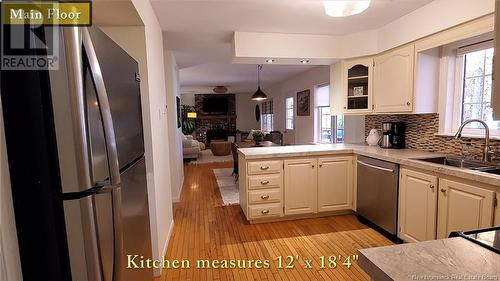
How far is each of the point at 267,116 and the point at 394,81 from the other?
7047mm

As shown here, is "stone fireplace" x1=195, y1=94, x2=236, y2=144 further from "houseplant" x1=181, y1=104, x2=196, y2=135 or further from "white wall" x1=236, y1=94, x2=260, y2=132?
"houseplant" x1=181, y1=104, x2=196, y2=135

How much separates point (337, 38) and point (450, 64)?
123cm

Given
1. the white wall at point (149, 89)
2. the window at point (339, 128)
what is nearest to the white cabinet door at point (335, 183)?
the window at point (339, 128)

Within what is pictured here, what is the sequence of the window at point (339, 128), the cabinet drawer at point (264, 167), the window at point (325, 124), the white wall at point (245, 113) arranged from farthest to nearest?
the white wall at point (245, 113) < the window at point (325, 124) < the window at point (339, 128) < the cabinet drawer at point (264, 167)

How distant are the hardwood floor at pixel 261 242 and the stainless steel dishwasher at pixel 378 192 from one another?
0.17 m

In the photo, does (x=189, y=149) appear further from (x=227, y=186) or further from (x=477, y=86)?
(x=477, y=86)

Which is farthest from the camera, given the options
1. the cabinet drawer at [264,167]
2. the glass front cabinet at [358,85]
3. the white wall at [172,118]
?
the white wall at [172,118]

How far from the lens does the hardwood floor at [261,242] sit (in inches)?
82.8

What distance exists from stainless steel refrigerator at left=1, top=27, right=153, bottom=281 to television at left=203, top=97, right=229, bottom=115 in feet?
33.5

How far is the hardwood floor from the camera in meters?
2.10

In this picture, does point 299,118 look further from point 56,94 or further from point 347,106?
point 56,94

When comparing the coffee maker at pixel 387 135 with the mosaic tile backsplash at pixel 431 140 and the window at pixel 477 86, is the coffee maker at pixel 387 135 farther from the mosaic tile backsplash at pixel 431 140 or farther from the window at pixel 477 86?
the window at pixel 477 86

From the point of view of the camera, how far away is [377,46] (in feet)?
10.00

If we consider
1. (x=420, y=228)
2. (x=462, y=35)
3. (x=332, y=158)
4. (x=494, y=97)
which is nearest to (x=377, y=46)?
(x=462, y=35)
